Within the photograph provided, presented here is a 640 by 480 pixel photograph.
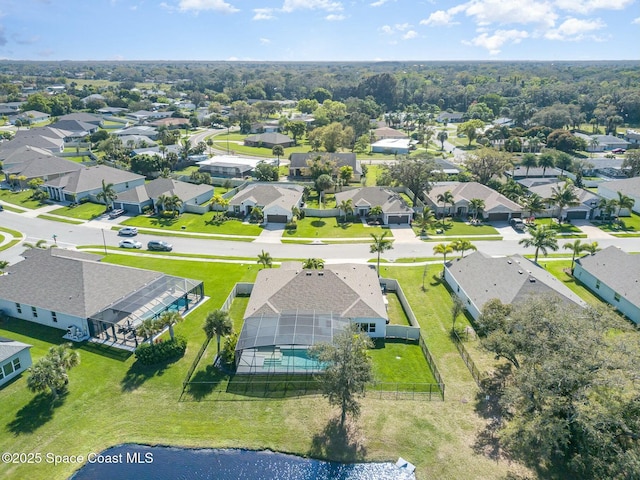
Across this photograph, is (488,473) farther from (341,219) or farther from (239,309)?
(341,219)

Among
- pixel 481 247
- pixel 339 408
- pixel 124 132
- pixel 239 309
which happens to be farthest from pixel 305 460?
pixel 124 132

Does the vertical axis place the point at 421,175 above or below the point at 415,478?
above

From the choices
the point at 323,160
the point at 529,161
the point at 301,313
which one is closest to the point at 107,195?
the point at 323,160

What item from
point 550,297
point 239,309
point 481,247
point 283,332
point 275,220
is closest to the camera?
point 550,297

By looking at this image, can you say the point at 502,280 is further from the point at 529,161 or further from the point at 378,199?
the point at 529,161

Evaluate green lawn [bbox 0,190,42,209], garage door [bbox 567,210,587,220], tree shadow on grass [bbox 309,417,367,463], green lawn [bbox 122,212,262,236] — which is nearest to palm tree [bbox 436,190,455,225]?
garage door [bbox 567,210,587,220]
